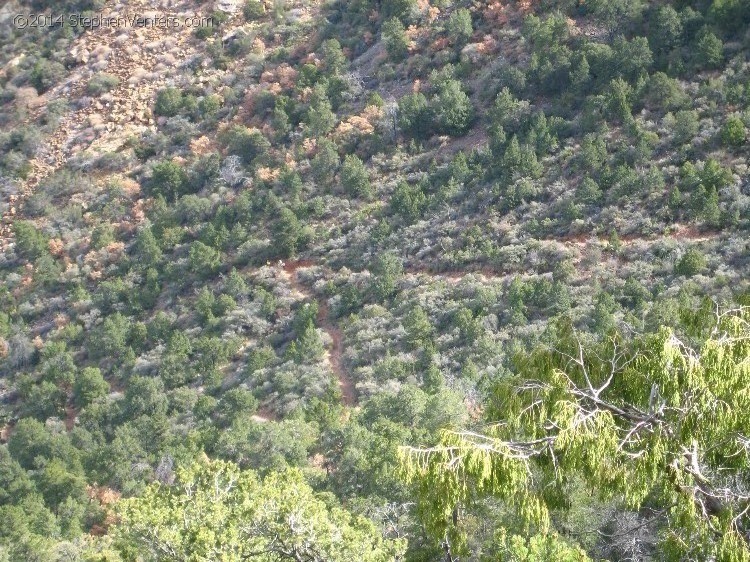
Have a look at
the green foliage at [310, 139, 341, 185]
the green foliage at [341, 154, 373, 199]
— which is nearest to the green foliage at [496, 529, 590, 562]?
the green foliage at [341, 154, 373, 199]

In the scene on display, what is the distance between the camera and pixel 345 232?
39.4m

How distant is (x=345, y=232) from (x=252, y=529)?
98.1 ft

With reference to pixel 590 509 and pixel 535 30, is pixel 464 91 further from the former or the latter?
pixel 590 509

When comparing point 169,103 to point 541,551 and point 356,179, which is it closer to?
point 356,179

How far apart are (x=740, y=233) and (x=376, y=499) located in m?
17.7

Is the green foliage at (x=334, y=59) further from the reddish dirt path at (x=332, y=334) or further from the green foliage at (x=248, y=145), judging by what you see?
the reddish dirt path at (x=332, y=334)

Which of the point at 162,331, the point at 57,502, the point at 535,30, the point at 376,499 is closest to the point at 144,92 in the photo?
the point at 162,331

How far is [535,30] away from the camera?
137ft

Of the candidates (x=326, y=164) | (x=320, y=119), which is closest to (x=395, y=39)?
(x=320, y=119)

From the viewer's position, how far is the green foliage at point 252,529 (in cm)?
970

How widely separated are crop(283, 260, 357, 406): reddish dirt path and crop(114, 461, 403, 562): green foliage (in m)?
21.5

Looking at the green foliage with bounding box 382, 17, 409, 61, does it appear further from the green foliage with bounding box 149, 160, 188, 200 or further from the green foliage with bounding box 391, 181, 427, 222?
the green foliage with bounding box 149, 160, 188, 200

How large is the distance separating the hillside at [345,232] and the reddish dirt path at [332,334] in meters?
0.13

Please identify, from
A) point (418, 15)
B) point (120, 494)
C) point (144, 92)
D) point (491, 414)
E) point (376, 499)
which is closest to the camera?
point (491, 414)
